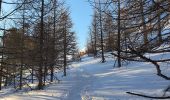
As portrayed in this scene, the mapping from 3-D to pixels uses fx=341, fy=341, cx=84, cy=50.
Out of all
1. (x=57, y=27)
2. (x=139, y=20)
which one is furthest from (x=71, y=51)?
(x=139, y=20)

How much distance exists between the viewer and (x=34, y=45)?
26.8 m

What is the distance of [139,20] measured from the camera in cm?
436

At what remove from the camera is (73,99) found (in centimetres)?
1770

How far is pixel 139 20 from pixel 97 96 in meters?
14.0

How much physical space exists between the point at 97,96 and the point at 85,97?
0.66m

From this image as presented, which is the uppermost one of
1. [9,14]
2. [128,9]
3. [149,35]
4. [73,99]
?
[9,14]

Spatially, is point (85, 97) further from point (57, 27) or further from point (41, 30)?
point (57, 27)

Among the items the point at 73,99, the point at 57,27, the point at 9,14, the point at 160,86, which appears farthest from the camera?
the point at 57,27

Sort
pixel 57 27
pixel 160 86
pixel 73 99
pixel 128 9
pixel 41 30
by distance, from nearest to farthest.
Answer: pixel 128 9 → pixel 160 86 → pixel 73 99 → pixel 41 30 → pixel 57 27

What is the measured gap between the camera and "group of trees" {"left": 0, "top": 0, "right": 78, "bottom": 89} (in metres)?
14.0

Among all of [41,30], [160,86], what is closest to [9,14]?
[160,86]

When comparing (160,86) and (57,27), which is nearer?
(160,86)

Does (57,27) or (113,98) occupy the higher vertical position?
(57,27)

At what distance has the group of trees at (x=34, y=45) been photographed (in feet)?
45.8
